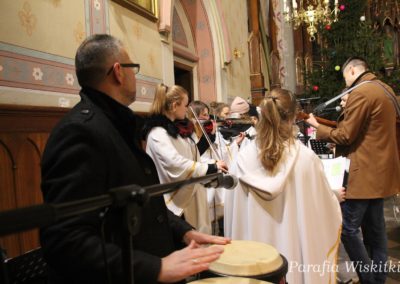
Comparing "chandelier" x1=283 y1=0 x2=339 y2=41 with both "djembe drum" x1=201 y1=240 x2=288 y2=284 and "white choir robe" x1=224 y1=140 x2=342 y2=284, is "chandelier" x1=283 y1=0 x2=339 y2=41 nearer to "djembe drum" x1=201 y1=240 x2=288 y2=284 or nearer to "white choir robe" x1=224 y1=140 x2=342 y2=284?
"white choir robe" x1=224 y1=140 x2=342 y2=284

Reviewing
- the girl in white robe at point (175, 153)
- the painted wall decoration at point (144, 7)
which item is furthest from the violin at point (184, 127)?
the painted wall decoration at point (144, 7)

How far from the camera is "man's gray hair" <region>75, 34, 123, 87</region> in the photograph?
1.28 m

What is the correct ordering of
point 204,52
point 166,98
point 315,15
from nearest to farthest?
point 166,98
point 204,52
point 315,15

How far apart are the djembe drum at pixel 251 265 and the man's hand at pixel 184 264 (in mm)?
473

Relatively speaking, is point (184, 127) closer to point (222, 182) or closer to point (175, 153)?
point (175, 153)

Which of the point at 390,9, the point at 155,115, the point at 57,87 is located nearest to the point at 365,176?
the point at 155,115

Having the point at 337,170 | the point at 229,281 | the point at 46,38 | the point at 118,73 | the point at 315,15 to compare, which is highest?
the point at 315,15

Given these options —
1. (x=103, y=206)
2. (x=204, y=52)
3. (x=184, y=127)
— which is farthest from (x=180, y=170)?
(x=204, y=52)

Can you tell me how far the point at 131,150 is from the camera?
1.29 m

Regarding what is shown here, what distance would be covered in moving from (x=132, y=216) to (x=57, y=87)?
→ 2606 millimetres

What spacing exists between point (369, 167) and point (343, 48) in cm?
696

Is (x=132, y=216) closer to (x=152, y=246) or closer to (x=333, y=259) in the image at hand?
(x=152, y=246)

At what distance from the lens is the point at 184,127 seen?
3.27 metres

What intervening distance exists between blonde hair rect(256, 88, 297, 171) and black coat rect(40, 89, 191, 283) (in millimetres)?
1038
